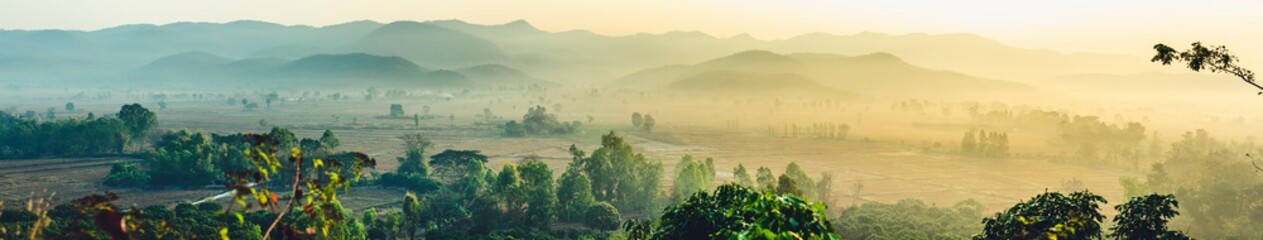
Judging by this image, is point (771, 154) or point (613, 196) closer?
point (613, 196)

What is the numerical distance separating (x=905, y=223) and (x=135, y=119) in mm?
108410

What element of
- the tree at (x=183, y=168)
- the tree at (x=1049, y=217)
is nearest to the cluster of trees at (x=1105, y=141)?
the tree at (x=1049, y=217)

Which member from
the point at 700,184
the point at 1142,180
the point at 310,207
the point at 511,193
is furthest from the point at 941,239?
the point at 1142,180

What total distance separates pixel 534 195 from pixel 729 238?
54923 millimetres

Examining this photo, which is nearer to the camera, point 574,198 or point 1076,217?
point 1076,217

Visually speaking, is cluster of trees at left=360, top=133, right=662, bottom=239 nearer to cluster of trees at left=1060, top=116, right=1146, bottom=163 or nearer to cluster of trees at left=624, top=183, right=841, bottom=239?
cluster of trees at left=624, top=183, right=841, bottom=239

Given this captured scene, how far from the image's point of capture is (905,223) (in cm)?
5584

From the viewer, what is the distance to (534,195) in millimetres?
65250

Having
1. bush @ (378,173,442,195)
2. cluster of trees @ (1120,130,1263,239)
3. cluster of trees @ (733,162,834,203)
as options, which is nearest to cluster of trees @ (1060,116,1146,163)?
cluster of trees @ (1120,130,1263,239)

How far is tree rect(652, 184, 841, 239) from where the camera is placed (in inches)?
467

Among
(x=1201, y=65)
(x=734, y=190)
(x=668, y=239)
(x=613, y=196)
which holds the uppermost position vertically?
(x=1201, y=65)

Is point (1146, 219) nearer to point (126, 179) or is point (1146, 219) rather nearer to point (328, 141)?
point (328, 141)

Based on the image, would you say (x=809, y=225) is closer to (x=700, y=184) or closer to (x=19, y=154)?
(x=700, y=184)

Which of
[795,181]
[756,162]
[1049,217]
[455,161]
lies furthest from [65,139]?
[1049,217]
